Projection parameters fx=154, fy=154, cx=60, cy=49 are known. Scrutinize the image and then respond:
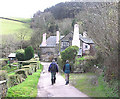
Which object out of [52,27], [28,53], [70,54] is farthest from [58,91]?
[52,27]

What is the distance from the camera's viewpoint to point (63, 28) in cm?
4194

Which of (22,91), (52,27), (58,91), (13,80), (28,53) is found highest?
(52,27)

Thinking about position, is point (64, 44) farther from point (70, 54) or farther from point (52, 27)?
→ point (70, 54)

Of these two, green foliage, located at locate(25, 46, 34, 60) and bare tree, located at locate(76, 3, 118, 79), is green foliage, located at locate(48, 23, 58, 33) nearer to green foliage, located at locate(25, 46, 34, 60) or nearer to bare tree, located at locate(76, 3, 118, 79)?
green foliage, located at locate(25, 46, 34, 60)

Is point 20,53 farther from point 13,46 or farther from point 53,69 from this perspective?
point 53,69

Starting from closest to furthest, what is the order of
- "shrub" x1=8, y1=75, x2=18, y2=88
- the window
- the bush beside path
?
the bush beside path
"shrub" x1=8, y1=75, x2=18, y2=88
the window

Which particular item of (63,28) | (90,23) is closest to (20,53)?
(63,28)

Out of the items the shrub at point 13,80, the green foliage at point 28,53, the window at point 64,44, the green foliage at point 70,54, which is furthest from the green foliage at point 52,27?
the shrub at point 13,80

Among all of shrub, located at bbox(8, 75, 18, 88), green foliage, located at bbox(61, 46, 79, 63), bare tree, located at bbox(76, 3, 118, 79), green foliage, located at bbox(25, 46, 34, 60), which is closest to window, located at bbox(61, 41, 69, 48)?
green foliage, located at bbox(25, 46, 34, 60)

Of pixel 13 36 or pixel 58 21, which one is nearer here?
pixel 13 36

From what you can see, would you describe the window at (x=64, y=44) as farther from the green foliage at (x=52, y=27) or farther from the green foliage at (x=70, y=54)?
the green foliage at (x=70, y=54)

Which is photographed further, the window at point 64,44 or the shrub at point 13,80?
the window at point 64,44

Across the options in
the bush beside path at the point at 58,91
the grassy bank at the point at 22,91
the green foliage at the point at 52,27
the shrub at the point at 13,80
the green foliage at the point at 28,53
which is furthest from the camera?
the green foliage at the point at 52,27

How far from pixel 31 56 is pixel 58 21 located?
2206 centimetres
